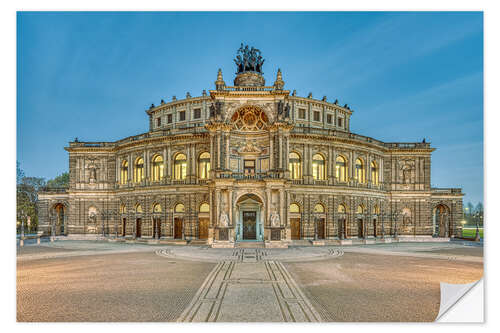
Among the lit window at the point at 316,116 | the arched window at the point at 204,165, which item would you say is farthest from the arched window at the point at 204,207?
the lit window at the point at 316,116

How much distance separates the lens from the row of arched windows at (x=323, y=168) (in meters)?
41.8

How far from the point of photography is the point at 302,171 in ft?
136

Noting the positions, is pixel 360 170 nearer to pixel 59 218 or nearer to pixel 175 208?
pixel 175 208

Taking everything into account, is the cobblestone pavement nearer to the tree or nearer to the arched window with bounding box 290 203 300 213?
the arched window with bounding box 290 203 300 213

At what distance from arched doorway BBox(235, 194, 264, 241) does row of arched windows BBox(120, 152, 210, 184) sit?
281 inches

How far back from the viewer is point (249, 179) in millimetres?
35781

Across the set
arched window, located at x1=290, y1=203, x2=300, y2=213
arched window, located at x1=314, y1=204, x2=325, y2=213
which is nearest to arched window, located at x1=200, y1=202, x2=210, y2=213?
arched window, located at x1=290, y1=203, x2=300, y2=213

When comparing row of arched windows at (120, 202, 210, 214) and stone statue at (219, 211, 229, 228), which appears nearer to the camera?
stone statue at (219, 211, 229, 228)

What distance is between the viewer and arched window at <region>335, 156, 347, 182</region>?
43678 mm

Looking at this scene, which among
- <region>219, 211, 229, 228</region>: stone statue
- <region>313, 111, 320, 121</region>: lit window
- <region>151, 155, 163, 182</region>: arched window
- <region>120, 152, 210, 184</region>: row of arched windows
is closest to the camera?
<region>219, 211, 229, 228</region>: stone statue

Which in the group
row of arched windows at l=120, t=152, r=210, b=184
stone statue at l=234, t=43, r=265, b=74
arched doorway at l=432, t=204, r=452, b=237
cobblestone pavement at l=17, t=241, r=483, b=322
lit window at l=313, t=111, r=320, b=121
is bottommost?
arched doorway at l=432, t=204, r=452, b=237

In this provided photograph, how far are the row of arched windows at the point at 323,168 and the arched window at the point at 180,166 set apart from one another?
49.5ft

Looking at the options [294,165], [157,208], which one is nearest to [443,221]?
[294,165]
